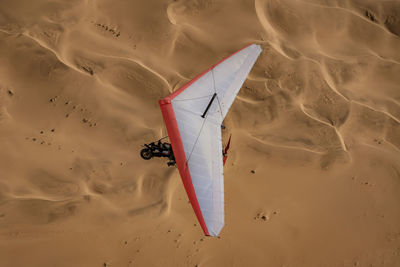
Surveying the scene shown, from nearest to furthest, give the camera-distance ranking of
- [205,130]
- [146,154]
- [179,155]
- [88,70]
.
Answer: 1. [179,155]
2. [205,130]
3. [146,154]
4. [88,70]

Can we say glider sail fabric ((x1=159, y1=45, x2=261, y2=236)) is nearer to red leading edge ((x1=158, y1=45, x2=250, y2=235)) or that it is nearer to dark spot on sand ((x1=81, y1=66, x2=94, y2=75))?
red leading edge ((x1=158, y1=45, x2=250, y2=235))

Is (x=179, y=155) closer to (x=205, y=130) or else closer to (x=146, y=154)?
(x=205, y=130)

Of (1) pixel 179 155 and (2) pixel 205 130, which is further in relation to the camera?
(2) pixel 205 130

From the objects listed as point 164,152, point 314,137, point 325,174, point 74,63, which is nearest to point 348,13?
point 314,137

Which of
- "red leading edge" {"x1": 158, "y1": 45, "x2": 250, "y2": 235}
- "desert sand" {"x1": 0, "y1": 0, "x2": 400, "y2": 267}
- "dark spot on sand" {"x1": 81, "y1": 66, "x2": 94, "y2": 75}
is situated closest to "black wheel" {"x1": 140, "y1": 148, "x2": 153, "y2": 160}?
"desert sand" {"x1": 0, "y1": 0, "x2": 400, "y2": 267}

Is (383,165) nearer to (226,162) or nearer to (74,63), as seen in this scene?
(226,162)

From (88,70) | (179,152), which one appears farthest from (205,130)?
(88,70)

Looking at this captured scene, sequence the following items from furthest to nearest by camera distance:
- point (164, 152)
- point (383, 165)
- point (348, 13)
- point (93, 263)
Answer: point (348, 13)
point (383, 165)
point (164, 152)
point (93, 263)
